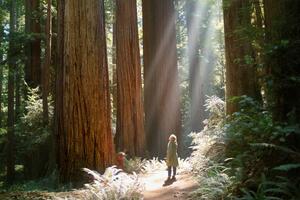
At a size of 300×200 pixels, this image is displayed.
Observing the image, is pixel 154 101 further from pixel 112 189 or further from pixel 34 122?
pixel 112 189

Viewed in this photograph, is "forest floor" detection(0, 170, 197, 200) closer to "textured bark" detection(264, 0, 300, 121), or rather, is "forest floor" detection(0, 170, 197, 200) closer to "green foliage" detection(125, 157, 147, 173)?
"green foliage" detection(125, 157, 147, 173)

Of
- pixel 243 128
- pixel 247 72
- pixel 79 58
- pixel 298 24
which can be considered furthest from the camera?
pixel 247 72

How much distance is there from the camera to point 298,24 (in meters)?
5.81

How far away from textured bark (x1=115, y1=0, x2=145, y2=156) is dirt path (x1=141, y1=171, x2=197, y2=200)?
289 centimetres

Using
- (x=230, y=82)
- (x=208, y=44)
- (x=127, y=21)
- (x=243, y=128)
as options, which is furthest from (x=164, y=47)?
(x=208, y=44)

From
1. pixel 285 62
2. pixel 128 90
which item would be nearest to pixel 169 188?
pixel 285 62

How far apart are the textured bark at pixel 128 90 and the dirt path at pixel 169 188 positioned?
2.89m

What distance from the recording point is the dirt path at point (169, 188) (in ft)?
26.7

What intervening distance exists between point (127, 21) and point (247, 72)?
4.97 metres

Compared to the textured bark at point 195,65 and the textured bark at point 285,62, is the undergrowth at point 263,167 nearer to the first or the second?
the textured bark at point 285,62

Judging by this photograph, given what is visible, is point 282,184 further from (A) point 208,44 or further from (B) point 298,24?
(A) point 208,44

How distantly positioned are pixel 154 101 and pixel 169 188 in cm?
664

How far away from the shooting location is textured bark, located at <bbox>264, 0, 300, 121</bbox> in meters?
5.72

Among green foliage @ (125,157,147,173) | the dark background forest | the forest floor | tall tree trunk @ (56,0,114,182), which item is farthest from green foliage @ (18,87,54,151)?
tall tree trunk @ (56,0,114,182)
